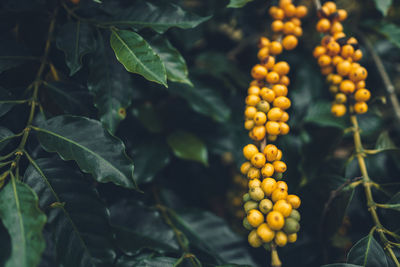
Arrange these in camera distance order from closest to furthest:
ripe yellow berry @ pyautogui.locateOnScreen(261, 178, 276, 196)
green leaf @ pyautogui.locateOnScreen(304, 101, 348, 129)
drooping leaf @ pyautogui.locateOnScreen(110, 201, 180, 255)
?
ripe yellow berry @ pyautogui.locateOnScreen(261, 178, 276, 196) → drooping leaf @ pyautogui.locateOnScreen(110, 201, 180, 255) → green leaf @ pyautogui.locateOnScreen(304, 101, 348, 129)

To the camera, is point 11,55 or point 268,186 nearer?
point 268,186

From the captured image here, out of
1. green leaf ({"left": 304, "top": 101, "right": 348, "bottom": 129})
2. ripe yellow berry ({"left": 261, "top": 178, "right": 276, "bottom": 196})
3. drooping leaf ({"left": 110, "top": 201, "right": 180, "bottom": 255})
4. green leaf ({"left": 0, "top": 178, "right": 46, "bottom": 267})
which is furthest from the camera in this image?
green leaf ({"left": 304, "top": 101, "right": 348, "bottom": 129})

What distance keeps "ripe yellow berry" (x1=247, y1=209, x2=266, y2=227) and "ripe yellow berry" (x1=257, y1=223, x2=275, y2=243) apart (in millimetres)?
12

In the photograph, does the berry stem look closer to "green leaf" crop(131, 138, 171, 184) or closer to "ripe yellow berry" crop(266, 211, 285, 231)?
"ripe yellow berry" crop(266, 211, 285, 231)

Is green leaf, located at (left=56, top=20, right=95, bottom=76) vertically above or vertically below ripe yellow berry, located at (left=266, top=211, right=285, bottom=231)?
above

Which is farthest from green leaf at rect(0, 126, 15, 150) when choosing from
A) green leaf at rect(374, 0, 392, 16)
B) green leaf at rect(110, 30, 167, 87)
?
green leaf at rect(374, 0, 392, 16)

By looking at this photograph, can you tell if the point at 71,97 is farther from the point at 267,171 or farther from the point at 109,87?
the point at 267,171

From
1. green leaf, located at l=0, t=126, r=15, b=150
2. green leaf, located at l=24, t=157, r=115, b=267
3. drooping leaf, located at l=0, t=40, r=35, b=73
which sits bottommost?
green leaf, located at l=24, t=157, r=115, b=267

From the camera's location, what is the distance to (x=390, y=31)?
3.86ft

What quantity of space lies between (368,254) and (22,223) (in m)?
0.80

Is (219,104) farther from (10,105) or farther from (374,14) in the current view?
(374,14)

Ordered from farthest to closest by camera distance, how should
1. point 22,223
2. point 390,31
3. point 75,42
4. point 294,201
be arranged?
1. point 390,31
2. point 75,42
3. point 294,201
4. point 22,223

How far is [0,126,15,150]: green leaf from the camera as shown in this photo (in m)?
0.73

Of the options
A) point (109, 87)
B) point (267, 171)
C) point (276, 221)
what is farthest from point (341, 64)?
point (109, 87)
